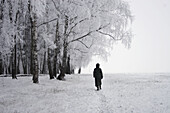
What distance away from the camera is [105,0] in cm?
2148

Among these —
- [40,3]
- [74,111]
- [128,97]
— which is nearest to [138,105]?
[128,97]

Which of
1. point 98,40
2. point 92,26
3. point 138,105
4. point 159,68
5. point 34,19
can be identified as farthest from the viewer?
point 159,68

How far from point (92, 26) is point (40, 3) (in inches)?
302

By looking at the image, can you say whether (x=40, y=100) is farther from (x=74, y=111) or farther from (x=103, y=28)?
(x=103, y=28)

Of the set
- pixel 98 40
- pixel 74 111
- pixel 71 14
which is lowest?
pixel 74 111

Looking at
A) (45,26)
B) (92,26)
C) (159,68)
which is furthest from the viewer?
(159,68)

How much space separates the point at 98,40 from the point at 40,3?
11592 mm

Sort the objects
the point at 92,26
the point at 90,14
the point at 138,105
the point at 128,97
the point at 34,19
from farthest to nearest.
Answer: the point at 92,26 → the point at 90,14 → the point at 34,19 → the point at 128,97 → the point at 138,105

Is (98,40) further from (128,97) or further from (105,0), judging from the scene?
(128,97)

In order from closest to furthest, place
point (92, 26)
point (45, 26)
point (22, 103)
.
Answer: point (22, 103) → point (92, 26) → point (45, 26)

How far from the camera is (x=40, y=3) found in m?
15.9

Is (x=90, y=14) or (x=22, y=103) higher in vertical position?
(x=90, y=14)

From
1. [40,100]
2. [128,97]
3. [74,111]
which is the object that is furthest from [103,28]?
[74,111]

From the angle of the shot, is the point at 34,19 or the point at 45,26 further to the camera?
the point at 45,26
